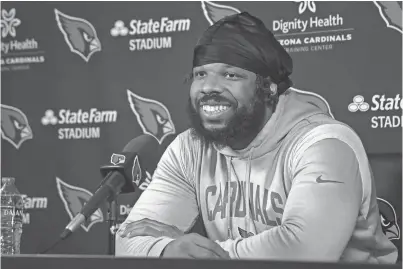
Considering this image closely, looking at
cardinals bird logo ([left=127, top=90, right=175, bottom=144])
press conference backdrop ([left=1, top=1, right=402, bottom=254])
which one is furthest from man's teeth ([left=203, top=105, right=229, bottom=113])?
cardinals bird logo ([left=127, top=90, right=175, bottom=144])

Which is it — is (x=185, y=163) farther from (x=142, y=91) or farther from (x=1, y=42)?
(x=1, y=42)

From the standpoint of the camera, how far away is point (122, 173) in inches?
76.8

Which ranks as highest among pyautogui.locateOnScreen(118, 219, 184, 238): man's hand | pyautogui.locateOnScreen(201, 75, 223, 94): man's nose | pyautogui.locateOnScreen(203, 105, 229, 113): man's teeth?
pyautogui.locateOnScreen(201, 75, 223, 94): man's nose

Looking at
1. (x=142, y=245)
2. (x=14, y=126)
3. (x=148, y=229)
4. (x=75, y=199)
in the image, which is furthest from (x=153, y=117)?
(x=142, y=245)

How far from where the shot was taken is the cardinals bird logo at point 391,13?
9.91 feet

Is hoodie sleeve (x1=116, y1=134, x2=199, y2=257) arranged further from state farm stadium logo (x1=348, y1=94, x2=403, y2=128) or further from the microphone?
state farm stadium logo (x1=348, y1=94, x2=403, y2=128)

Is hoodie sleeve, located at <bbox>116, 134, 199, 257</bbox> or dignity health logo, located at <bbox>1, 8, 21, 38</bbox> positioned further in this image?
dignity health logo, located at <bbox>1, 8, 21, 38</bbox>

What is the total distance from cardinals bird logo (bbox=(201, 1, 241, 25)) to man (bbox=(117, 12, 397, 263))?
0.87 metres

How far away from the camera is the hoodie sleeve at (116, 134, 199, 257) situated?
241 centimetres

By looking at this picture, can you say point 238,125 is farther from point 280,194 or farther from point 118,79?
point 118,79

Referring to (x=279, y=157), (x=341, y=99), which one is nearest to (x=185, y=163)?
(x=279, y=157)

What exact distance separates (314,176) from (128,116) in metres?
1.58

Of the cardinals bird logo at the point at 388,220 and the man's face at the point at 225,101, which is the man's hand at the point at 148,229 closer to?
the man's face at the point at 225,101

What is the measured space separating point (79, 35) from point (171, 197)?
1509 millimetres
